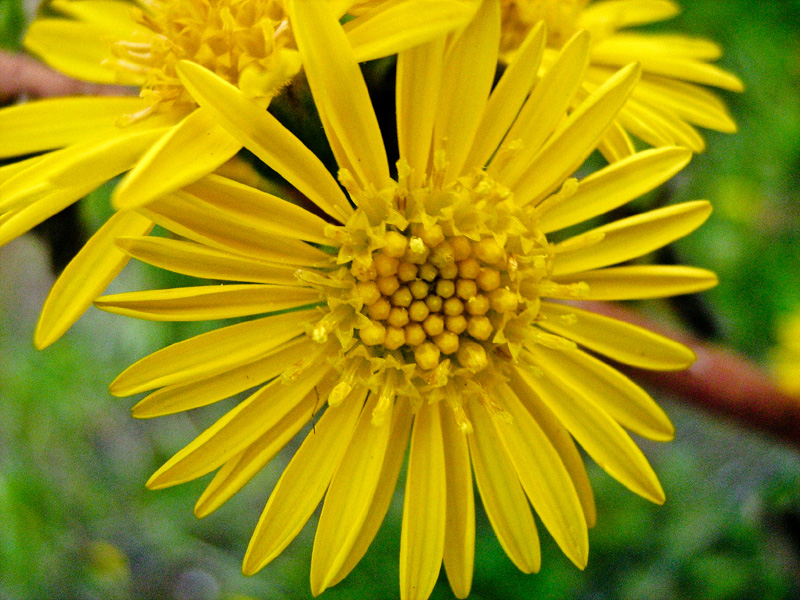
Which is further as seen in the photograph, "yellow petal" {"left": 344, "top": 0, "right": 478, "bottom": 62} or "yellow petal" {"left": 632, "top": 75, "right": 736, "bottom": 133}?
"yellow petal" {"left": 632, "top": 75, "right": 736, "bottom": 133}

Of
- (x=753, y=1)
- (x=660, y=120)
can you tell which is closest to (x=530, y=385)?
(x=660, y=120)

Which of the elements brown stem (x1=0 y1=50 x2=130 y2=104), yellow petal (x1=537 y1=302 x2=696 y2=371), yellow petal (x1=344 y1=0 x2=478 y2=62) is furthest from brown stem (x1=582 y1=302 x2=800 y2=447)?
brown stem (x1=0 y1=50 x2=130 y2=104)

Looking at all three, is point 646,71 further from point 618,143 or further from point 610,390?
point 610,390

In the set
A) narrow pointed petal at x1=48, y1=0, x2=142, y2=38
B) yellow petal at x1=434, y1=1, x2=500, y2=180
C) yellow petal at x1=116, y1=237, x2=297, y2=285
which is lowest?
yellow petal at x1=116, y1=237, x2=297, y2=285

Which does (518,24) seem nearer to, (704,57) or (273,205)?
(704,57)

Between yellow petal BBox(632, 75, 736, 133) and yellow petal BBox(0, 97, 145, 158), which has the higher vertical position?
yellow petal BBox(0, 97, 145, 158)

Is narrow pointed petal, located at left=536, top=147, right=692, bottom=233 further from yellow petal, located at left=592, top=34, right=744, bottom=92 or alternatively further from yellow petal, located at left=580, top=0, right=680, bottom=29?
yellow petal, located at left=580, top=0, right=680, bottom=29

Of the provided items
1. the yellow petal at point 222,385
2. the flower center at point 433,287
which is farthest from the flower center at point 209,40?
the yellow petal at point 222,385

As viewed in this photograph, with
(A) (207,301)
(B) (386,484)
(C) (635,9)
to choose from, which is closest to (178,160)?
(A) (207,301)
